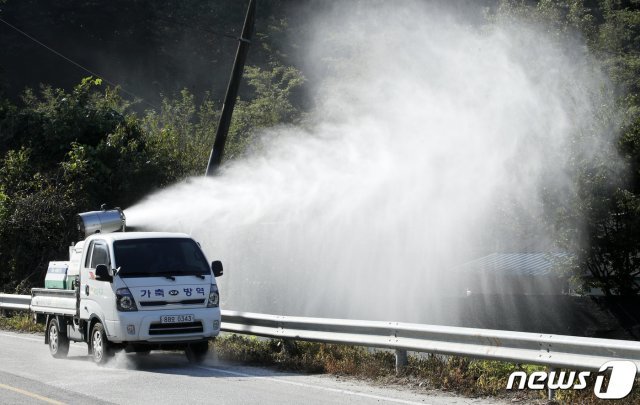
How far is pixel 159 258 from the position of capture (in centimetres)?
1525

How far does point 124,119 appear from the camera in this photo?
103ft

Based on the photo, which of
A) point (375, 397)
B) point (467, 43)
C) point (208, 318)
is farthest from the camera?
point (467, 43)

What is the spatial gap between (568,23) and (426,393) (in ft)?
112

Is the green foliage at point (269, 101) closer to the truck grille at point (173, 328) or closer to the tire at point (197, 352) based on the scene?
the tire at point (197, 352)

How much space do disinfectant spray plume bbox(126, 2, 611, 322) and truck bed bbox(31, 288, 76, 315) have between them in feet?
11.9

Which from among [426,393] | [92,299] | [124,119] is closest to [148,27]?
[124,119]

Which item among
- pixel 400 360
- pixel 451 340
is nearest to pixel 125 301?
pixel 400 360

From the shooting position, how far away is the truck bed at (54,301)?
1622 centimetres

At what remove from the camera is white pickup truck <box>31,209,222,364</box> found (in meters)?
14.4

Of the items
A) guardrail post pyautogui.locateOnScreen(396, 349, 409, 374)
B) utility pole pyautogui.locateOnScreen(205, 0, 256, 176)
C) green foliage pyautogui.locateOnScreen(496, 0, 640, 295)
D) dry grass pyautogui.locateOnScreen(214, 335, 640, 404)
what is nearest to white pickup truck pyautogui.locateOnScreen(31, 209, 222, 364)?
dry grass pyautogui.locateOnScreen(214, 335, 640, 404)

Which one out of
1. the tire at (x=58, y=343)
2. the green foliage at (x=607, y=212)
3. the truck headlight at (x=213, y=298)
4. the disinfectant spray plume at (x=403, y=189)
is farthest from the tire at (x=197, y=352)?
the green foliage at (x=607, y=212)

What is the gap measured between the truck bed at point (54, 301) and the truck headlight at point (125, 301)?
6.19 feet

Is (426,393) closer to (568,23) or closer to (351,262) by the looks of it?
(351,262)

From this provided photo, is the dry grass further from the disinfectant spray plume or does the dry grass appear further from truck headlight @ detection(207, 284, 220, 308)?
the disinfectant spray plume
